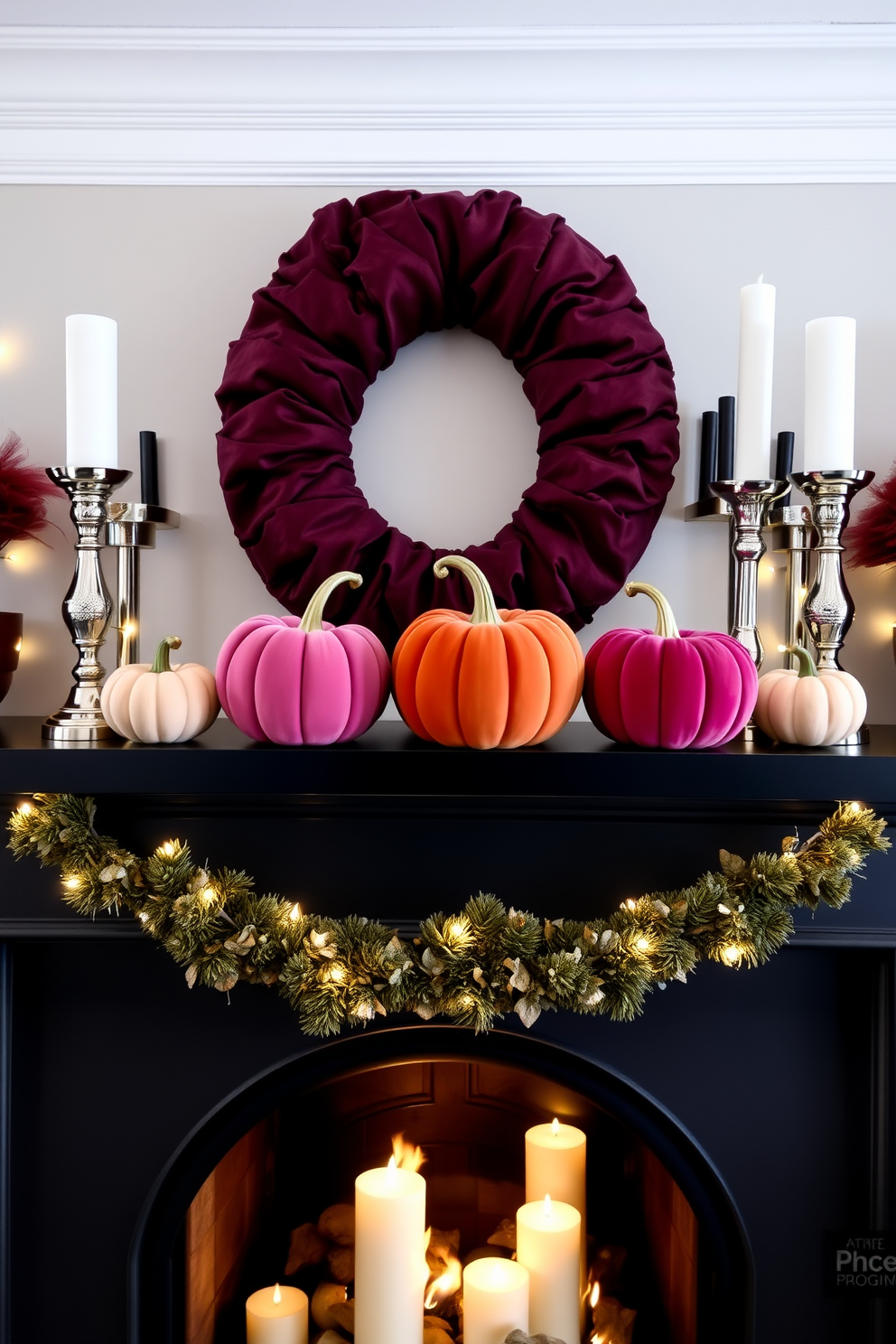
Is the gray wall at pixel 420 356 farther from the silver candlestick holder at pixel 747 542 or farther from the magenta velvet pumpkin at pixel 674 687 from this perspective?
the magenta velvet pumpkin at pixel 674 687

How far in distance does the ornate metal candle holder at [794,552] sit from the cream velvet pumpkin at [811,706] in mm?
169

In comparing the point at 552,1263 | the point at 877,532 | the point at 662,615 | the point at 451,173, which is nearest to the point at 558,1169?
the point at 552,1263

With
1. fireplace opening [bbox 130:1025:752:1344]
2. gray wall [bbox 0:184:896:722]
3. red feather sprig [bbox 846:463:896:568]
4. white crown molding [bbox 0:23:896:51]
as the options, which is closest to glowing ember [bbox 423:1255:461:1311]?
fireplace opening [bbox 130:1025:752:1344]

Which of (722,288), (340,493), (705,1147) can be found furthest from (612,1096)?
(722,288)

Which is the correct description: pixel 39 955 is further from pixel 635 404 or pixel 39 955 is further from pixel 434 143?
pixel 434 143

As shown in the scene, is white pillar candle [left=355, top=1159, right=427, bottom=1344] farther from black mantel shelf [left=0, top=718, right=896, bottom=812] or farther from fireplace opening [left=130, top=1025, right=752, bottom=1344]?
black mantel shelf [left=0, top=718, right=896, bottom=812]

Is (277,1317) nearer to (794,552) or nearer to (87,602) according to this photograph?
(87,602)

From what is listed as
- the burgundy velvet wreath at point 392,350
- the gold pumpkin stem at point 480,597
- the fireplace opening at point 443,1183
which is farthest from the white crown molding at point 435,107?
the fireplace opening at point 443,1183

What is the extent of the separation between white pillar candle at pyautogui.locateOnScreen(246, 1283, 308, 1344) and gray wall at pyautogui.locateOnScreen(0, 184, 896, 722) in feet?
2.97

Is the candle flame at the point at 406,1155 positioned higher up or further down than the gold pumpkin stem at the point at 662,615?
further down

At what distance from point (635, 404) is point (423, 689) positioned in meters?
0.47

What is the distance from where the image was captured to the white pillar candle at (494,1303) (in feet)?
3.75

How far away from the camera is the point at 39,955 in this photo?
3.63ft

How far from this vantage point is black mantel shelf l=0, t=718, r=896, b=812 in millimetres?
895
